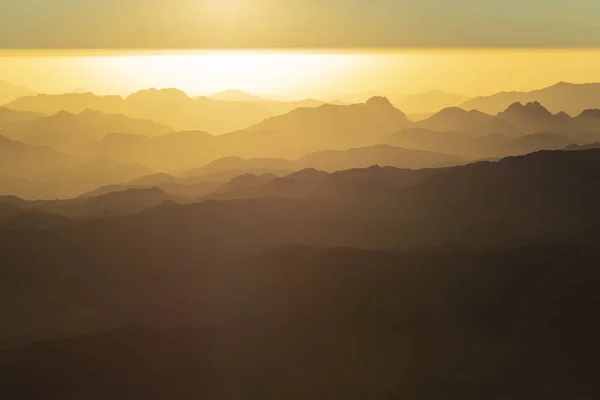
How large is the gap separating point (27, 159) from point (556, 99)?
148 centimetres

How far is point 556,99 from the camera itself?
1.60m

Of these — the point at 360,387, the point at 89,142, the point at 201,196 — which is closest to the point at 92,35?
the point at 89,142

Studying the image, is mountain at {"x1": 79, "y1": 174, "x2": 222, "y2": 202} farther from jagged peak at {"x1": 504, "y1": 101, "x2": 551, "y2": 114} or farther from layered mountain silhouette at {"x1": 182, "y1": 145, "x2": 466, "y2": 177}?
jagged peak at {"x1": 504, "y1": 101, "x2": 551, "y2": 114}

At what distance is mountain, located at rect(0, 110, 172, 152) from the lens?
144 cm

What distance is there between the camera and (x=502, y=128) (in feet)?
4.97

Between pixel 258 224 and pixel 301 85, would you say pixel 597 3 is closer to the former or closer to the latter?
pixel 301 85

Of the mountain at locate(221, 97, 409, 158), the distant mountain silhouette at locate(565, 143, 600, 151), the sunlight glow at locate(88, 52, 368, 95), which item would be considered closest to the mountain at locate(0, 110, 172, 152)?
the sunlight glow at locate(88, 52, 368, 95)

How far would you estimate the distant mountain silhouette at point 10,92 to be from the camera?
147 cm

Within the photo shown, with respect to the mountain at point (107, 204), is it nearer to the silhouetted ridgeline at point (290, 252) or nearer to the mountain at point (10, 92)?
the silhouetted ridgeline at point (290, 252)

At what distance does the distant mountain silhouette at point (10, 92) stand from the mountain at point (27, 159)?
0.38 feet

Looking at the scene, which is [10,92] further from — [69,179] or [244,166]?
[244,166]

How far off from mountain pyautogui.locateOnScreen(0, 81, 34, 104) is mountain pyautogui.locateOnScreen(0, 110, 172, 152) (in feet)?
0.25

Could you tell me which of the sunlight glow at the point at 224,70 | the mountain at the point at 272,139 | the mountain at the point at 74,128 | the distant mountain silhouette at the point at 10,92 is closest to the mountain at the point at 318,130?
the mountain at the point at 272,139

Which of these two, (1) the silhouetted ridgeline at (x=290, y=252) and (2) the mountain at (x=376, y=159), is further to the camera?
(2) the mountain at (x=376, y=159)
